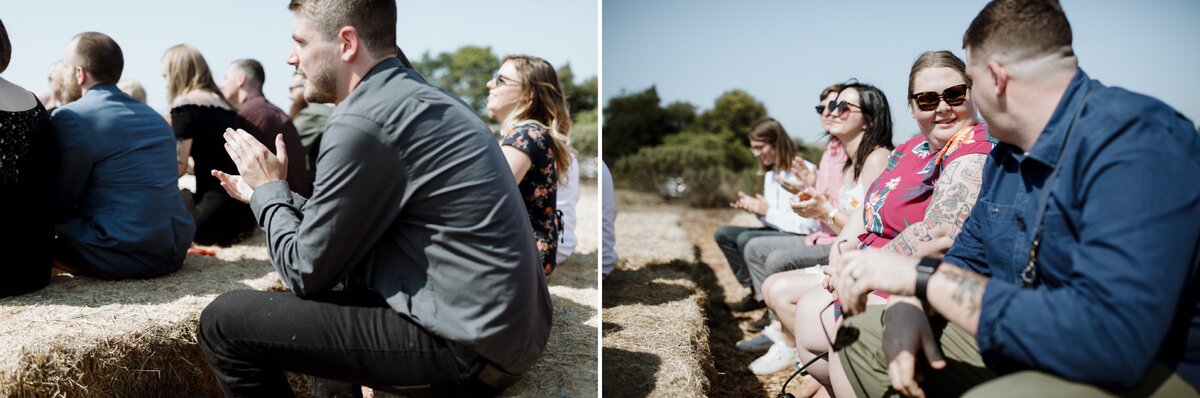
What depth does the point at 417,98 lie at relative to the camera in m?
2.54

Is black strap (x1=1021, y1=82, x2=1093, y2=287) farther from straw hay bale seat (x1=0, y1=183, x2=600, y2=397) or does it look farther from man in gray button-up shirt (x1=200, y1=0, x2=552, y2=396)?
straw hay bale seat (x1=0, y1=183, x2=600, y2=397)

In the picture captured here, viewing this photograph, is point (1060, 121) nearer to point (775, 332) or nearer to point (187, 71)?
point (775, 332)

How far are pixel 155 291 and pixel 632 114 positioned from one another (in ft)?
52.4

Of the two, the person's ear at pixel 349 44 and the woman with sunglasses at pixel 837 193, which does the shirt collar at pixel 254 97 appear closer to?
the woman with sunglasses at pixel 837 193

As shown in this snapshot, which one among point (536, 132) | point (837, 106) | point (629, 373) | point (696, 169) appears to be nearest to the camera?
point (629, 373)

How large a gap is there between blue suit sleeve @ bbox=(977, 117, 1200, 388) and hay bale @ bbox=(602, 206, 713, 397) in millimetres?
1760

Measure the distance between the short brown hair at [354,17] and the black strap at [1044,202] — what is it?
2046 millimetres

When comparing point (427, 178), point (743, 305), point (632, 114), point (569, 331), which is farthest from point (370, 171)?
point (632, 114)

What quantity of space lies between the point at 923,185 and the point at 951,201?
13.0 inches

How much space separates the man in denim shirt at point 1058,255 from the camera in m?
1.81

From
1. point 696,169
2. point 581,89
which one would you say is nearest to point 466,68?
point 581,89

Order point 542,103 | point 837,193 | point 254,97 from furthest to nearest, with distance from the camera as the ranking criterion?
point 254,97 < point 837,193 < point 542,103

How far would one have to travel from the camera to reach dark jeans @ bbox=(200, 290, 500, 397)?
103 inches

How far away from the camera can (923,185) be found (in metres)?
3.13
